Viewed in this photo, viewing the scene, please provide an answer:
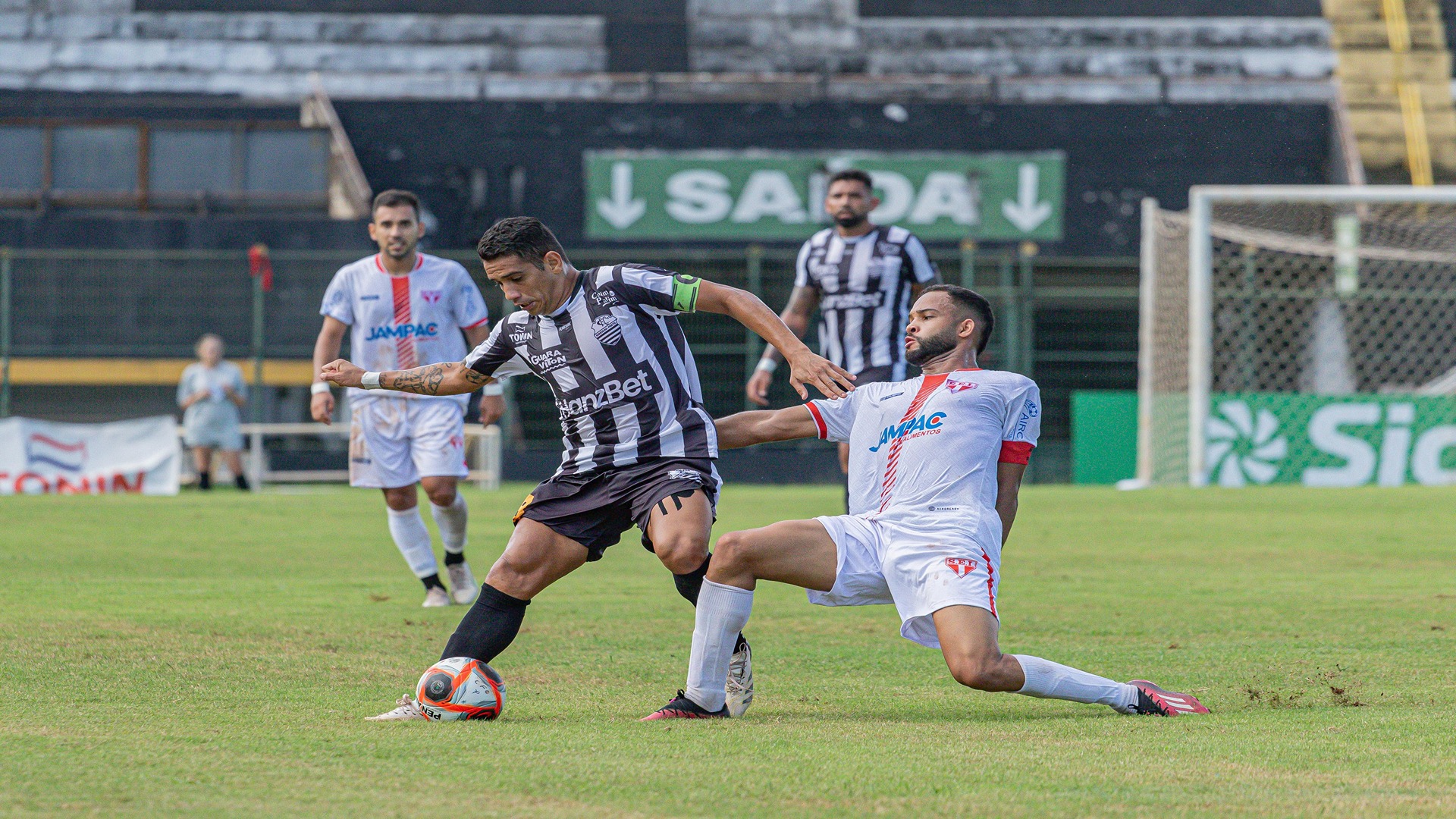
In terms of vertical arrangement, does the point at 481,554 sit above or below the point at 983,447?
below

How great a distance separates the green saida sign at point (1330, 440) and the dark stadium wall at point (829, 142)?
494cm

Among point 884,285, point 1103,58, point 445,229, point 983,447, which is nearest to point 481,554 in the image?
point 884,285

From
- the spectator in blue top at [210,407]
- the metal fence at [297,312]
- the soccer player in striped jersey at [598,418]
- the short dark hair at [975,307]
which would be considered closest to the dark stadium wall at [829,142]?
the metal fence at [297,312]

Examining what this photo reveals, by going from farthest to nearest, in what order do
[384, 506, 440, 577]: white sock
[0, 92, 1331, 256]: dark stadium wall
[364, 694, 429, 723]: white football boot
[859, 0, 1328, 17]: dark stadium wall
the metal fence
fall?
[859, 0, 1328, 17]: dark stadium wall, [0, 92, 1331, 256]: dark stadium wall, the metal fence, [384, 506, 440, 577]: white sock, [364, 694, 429, 723]: white football boot

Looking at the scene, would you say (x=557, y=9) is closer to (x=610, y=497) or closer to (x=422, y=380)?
(x=422, y=380)

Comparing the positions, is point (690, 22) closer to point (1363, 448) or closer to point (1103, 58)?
point (1103, 58)

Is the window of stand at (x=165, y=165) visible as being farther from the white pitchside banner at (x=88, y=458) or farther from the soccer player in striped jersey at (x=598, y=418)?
the soccer player in striped jersey at (x=598, y=418)

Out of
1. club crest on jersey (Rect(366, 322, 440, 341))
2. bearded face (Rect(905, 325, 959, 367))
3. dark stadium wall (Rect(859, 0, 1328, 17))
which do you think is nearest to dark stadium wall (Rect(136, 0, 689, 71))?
dark stadium wall (Rect(859, 0, 1328, 17))

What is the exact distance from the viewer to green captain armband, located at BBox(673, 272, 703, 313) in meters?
5.48

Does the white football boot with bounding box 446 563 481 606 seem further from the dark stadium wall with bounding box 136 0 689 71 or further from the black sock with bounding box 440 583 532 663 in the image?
the dark stadium wall with bounding box 136 0 689 71

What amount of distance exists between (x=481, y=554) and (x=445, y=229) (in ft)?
46.9

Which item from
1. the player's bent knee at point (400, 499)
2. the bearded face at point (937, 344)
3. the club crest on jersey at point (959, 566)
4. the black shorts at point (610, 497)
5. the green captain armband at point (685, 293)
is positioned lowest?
the club crest on jersey at point (959, 566)

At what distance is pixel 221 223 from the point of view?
76.3 ft

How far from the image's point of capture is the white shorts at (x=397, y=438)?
8609 mm
